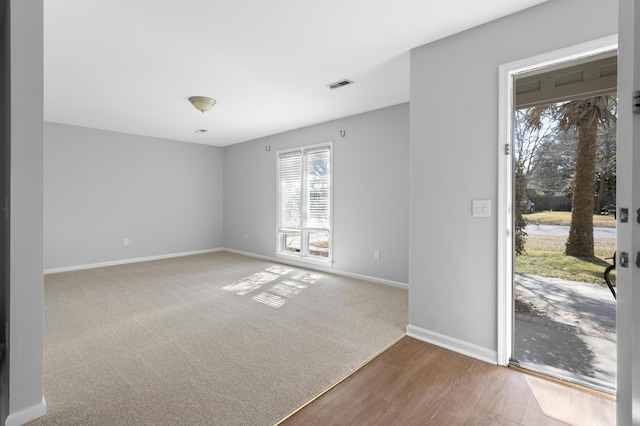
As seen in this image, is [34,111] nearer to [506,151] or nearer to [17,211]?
[17,211]

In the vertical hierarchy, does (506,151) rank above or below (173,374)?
above

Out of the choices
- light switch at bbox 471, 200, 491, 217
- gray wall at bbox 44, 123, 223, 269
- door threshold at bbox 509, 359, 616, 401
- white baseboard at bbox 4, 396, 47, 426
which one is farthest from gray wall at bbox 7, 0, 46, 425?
gray wall at bbox 44, 123, 223, 269

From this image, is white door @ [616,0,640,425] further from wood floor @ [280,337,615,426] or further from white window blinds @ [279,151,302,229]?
white window blinds @ [279,151,302,229]

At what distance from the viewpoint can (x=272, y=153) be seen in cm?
610

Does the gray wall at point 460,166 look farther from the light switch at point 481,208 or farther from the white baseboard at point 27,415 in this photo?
the white baseboard at point 27,415

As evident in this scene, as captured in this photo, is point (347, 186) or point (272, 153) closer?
point (347, 186)

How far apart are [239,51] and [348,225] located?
2.93 metres

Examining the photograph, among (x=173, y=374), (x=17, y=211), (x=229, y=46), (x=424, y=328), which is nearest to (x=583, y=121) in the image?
(x=424, y=328)

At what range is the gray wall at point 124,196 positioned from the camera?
16.8 ft

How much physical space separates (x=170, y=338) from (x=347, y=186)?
318 cm

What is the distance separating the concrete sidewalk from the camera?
212 centimetres

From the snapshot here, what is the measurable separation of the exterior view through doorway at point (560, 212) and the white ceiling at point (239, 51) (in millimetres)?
618

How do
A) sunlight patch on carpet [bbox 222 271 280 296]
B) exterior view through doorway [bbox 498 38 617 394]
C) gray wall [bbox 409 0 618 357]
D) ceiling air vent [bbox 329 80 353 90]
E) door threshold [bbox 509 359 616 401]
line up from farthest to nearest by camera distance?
sunlight patch on carpet [bbox 222 271 280 296] → ceiling air vent [bbox 329 80 353 90] → gray wall [bbox 409 0 618 357] → exterior view through doorway [bbox 498 38 617 394] → door threshold [bbox 509 359 616 401]

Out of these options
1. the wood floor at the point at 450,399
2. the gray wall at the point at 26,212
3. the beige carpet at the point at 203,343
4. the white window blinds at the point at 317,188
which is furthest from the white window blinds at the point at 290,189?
the gray wall at the point at 26,212
